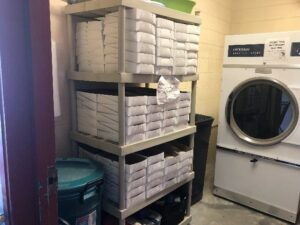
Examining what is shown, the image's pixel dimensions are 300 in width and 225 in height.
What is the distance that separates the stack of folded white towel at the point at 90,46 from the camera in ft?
4.98

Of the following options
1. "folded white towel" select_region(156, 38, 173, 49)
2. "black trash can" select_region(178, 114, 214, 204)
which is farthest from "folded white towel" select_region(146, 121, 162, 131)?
"black trash can" select_region(178, 114, 214, 204)

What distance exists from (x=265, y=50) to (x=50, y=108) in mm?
1961

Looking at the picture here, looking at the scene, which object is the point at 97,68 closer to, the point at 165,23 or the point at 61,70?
the point at 61,70

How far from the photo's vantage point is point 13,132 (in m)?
0.72

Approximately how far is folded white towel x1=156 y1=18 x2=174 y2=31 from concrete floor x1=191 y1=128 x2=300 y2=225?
1618mm

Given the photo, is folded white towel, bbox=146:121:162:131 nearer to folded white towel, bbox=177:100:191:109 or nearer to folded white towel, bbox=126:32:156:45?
folded white towel, bbox=177:100:191:109

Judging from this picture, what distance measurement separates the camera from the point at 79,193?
128 centimetres

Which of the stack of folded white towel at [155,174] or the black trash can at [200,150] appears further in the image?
the black trash can at [200,150]

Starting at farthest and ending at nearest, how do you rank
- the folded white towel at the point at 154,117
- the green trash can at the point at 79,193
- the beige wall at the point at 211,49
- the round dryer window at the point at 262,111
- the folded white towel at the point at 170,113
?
the beige wall at the point at 211,49 < the round dryer window at the point at 262,111 < the folded white towel at the point at 170,113 < the folded white towel at the point at 154,117 < the green trash can at the point at 79,193

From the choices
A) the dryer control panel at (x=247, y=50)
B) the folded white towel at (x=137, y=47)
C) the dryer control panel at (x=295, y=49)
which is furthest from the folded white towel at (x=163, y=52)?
the dryer control panel at (x=295, y=49)

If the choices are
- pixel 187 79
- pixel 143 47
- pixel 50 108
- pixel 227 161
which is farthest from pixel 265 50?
pixel 50 108

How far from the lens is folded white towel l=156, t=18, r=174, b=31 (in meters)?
1.49

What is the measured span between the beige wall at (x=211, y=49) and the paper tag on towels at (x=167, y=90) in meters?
1.25

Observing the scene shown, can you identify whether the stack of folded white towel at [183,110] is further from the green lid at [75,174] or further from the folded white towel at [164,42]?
the green lid at [75,174]
